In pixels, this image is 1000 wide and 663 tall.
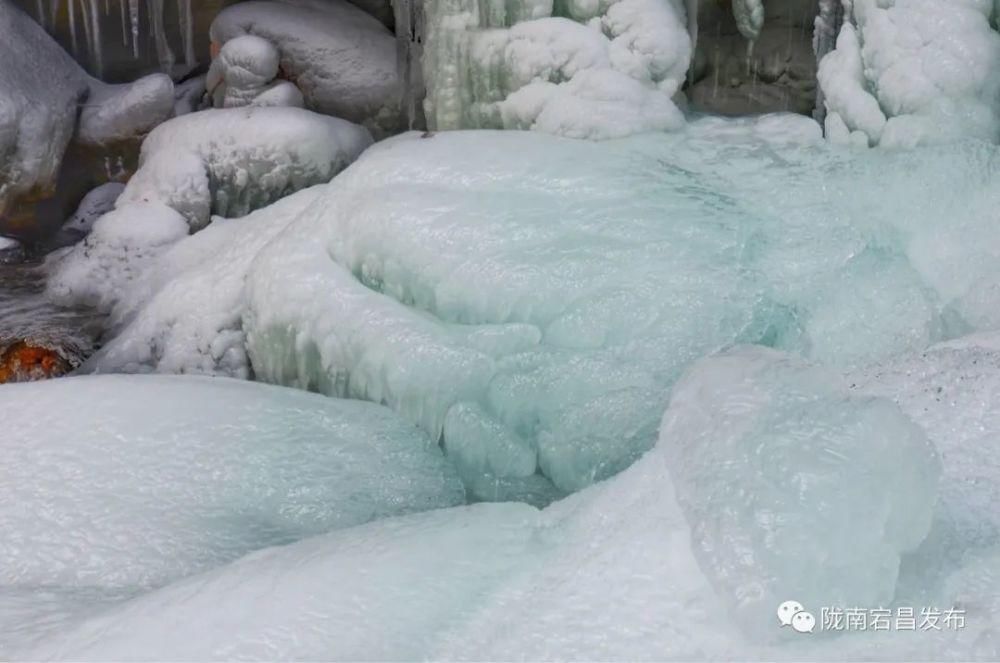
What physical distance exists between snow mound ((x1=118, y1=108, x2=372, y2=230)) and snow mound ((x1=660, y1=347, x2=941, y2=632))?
4.52 meters

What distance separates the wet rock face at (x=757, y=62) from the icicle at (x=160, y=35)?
436 centimetres

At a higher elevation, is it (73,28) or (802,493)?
(73,28)

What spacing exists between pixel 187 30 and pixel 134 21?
1.35 ft

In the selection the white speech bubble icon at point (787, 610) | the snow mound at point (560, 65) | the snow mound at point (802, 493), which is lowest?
the white speech bubble icon at point (787, 610)

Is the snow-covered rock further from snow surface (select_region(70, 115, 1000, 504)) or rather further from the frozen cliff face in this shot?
the frozen cliff face

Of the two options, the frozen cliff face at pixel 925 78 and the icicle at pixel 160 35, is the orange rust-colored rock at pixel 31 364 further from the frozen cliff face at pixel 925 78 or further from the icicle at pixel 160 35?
the frozen cliff face at pixel 925 78

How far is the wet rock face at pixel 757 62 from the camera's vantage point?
6.41 m

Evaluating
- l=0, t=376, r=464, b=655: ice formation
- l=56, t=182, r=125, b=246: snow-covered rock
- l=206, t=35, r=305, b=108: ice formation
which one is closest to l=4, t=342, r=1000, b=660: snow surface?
l=0, t=376, r=464, b=655: ice formation

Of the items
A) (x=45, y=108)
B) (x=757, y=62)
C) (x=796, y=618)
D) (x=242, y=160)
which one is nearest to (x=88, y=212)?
(x=45, y=108)

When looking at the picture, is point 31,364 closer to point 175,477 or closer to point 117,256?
point 117,256

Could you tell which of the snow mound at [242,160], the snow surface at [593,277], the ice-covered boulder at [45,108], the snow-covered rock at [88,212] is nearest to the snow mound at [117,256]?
the snow mound at [242,160]

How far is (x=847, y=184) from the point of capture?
13.1 feet

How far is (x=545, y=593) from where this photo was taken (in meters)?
2.05

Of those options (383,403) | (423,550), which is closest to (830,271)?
(383,403)
